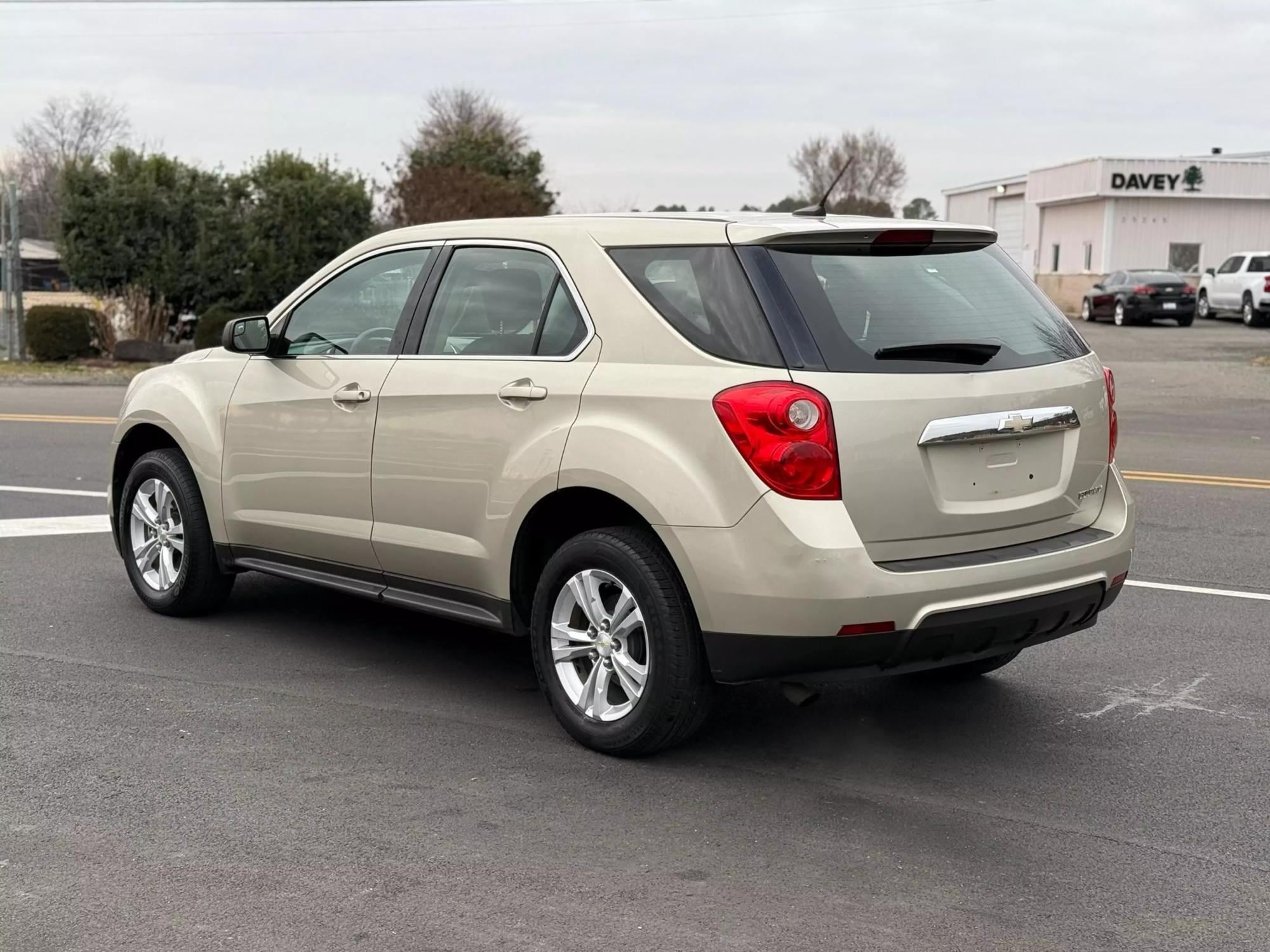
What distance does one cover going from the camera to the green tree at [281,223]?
25.7m

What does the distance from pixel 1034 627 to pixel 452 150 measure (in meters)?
52.0

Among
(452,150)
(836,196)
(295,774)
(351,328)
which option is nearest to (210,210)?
(351,328)

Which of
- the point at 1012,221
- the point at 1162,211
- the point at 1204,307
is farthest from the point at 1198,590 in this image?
the point at 1012,221

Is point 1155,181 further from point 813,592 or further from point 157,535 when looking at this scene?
Result: point 813,592

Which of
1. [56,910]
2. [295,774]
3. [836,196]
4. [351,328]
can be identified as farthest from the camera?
[836,196]

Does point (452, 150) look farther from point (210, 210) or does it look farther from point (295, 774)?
point (295, 774)

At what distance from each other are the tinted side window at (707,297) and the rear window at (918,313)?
151 mm

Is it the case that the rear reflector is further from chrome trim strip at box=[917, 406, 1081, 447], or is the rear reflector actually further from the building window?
the building window

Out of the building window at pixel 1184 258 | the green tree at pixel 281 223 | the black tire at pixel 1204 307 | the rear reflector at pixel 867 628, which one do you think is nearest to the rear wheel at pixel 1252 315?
the black tire at pixel 1204 307

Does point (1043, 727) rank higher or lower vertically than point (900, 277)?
lower

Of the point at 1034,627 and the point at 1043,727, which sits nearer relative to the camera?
the point at 1034,627

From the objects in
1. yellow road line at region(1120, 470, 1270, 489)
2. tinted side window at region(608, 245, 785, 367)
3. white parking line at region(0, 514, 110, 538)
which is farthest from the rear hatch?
yellow road line at region(1120, 470, 1270, 489)

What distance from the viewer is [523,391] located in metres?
5.25

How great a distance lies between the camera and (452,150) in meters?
54.8
